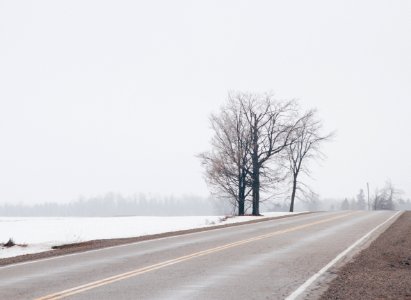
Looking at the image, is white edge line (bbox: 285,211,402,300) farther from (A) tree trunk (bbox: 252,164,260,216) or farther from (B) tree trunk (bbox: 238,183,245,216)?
(B) tree trunk (bbox: 238,183,245,216)

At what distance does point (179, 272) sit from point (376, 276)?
13.4 ft

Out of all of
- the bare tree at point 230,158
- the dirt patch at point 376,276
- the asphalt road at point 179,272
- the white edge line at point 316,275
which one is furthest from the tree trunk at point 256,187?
the dirt patch at point 376,276

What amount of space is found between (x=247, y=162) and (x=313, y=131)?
10.5 metres

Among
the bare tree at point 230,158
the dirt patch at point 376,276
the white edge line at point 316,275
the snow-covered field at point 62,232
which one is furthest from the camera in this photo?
the bare tree at point 230,158

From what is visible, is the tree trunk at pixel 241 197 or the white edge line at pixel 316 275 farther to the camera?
the tree trunk at pixel 241 197

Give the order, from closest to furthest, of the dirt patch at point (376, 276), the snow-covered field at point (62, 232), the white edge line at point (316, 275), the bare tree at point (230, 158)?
the white edge line at point (316, 275) < the dirt patch at point (376, 276) < the snow-covered field at point (62, 232) < the bare tree at point (230, 158)

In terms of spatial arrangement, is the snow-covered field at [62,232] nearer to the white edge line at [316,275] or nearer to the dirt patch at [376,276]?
the white edge line at [316,275]

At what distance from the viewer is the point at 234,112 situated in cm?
4884

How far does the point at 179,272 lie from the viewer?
12.1m

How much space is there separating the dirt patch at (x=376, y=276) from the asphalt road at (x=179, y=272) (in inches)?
21.5

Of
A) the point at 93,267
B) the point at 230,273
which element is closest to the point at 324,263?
the point at 230,273

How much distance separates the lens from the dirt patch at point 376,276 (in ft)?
31.4

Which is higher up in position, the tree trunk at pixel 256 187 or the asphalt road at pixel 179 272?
the tree trunk at pixel 256 187

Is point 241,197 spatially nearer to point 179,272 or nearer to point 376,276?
point 179,272
